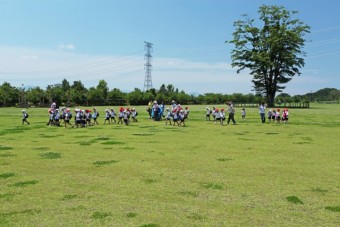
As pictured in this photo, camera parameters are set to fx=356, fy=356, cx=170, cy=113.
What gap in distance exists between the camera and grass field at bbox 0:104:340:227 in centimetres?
734

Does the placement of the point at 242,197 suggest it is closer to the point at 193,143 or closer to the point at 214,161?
the point at 214,161

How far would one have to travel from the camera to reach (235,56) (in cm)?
7594

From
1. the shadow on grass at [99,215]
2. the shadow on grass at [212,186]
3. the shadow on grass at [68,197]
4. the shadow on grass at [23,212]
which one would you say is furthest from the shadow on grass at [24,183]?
the shadow on grass at [212,186]

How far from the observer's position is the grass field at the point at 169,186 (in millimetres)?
7340

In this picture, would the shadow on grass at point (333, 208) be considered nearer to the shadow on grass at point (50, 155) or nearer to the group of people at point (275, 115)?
the shadow on grass at point (50, 155)

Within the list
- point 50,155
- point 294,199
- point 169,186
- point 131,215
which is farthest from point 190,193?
point 50,155

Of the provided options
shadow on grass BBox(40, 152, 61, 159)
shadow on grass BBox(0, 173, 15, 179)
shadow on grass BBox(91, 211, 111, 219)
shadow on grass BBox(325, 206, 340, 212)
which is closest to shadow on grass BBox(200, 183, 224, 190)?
shadow on grass BBox(325, 206, 340, 212)

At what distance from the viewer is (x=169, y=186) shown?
9.78 meters

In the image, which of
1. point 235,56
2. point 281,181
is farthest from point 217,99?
point 281,181

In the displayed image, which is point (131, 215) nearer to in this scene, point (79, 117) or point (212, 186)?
point (212, 186)

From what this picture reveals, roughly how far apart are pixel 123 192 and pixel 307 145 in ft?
39.5

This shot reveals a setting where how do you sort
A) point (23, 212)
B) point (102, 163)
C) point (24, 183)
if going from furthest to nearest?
point (102, 163) → point (24, 183) → point (23, 212)

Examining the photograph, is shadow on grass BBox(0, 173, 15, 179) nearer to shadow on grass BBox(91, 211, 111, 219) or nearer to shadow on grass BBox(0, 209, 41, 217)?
shadow on grass BBox(0, 209, 41, 217)

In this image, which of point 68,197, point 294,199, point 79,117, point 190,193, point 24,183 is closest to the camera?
point 294,199
